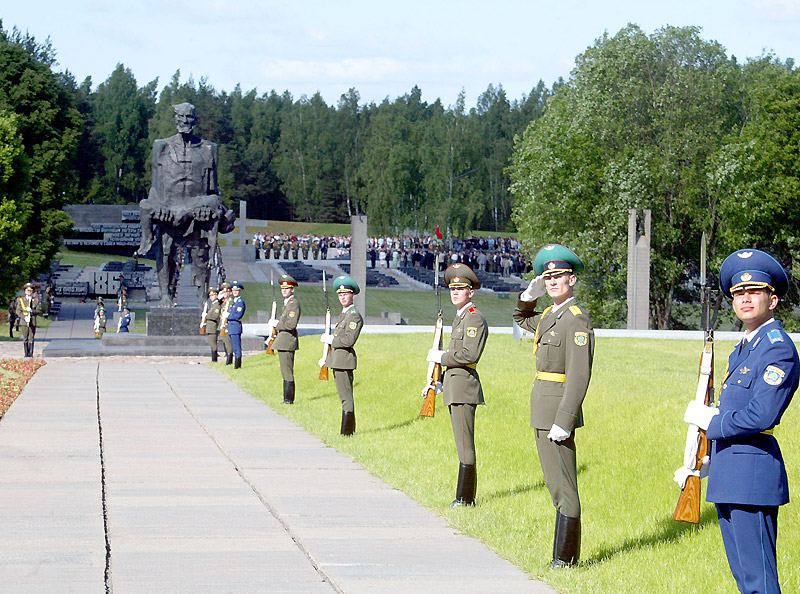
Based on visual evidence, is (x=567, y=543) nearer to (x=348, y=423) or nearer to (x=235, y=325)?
(x=348, y=423)

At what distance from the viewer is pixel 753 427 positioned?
579 centimetres

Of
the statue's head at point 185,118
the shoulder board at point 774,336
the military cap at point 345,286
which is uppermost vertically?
the statue's head at point 185,118

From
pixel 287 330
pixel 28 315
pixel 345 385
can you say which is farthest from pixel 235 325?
pixel 345 385

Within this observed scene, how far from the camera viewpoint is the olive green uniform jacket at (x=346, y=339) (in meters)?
14.8

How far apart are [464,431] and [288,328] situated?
27.5 ft

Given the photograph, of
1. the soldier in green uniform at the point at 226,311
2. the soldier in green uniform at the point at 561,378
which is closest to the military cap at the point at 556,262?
the soldier in green uniform at the point at 561,378

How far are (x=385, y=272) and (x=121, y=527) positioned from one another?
229ft

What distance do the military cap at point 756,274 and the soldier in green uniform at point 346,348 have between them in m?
8.92

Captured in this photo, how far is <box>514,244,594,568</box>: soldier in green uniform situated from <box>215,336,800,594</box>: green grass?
336mm

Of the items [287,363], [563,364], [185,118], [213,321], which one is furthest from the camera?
[185,118]

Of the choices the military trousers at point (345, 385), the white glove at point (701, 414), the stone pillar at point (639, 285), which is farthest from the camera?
the stone pillar at point (639, 285)

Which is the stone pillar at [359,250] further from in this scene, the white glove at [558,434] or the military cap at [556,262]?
the white glove at [558,434]

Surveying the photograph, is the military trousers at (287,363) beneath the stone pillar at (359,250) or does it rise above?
beneath

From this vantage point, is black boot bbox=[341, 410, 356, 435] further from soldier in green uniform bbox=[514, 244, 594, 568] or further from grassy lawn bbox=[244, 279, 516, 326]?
grassy lawn bbox=[244, 279, 516, 326]
